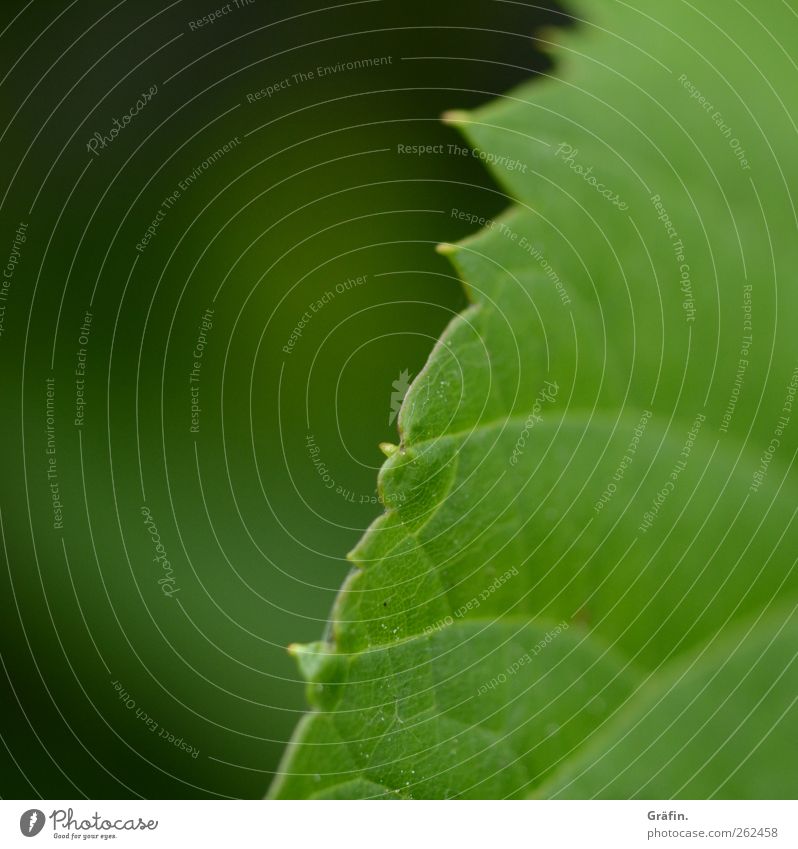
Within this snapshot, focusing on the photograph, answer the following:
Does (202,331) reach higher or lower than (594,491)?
higher

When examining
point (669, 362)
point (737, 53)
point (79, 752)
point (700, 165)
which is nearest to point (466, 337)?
point (669, 362)

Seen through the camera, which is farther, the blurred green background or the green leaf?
the blurred green background

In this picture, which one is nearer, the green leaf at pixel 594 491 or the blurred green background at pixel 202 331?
the green leaf at pixel 594 491

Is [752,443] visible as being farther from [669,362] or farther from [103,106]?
[103,106]

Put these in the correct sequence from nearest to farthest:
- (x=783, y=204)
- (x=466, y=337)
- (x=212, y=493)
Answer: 1. (x=466, y=337)
2. (x=783, y=204)
3. (x=212, y=493)

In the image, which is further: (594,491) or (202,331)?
(202,331)
